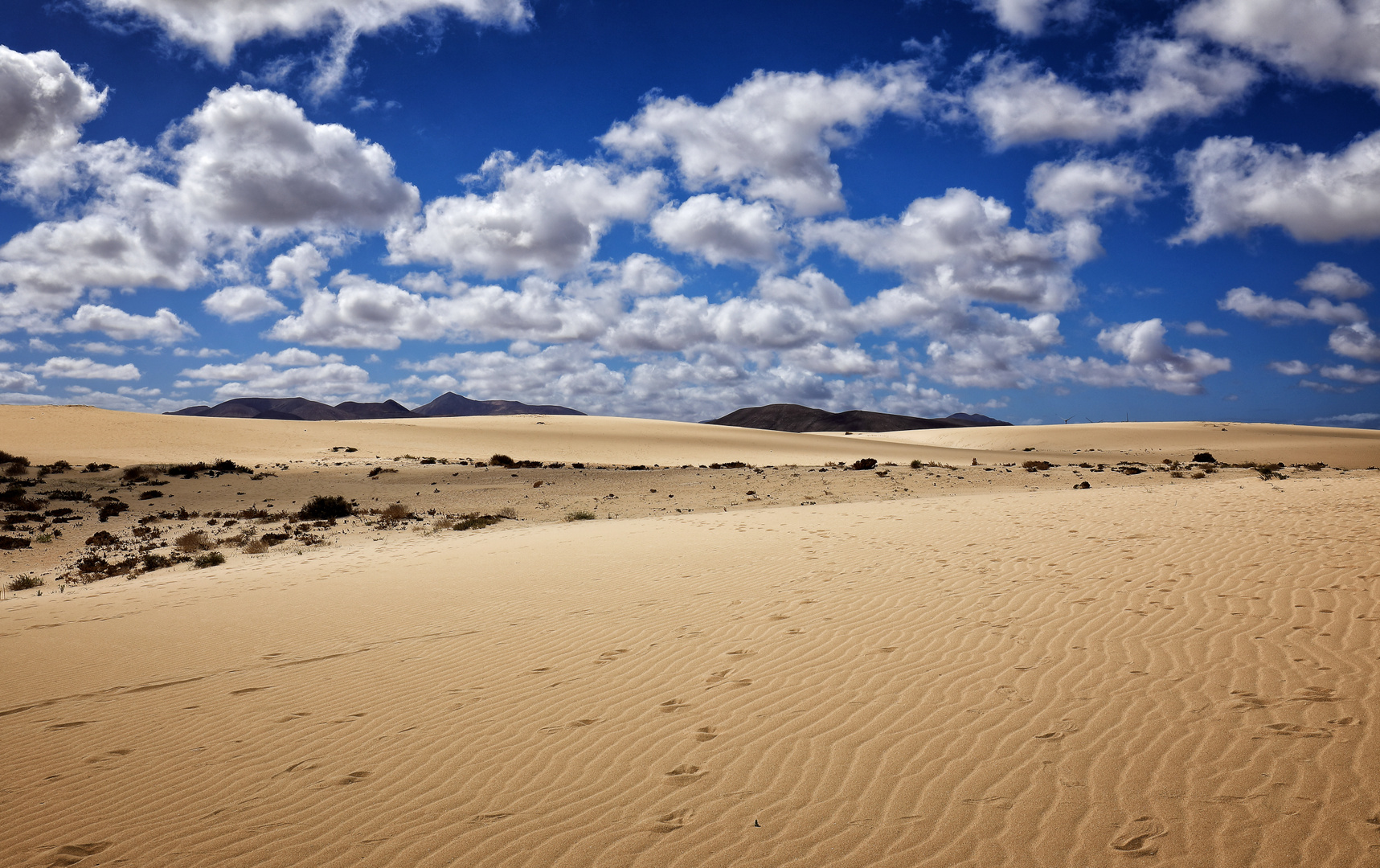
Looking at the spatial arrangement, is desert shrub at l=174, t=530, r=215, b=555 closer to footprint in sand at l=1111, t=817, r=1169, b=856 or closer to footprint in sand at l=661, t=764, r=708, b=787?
footprint in sand at l=661, t=764, r=708, b=787

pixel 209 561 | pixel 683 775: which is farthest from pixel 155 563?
pixel 683 775

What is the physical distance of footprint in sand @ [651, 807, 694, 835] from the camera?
351 cm

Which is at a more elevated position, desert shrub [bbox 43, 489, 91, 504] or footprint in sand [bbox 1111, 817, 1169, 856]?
footprint in sand [bbox 1111, 817, 1169, 856]

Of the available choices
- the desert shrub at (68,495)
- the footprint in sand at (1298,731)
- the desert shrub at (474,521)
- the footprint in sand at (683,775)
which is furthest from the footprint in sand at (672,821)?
the desert shrub at (68,495)

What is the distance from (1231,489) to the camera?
18.6 metres

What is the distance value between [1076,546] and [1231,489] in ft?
38.7

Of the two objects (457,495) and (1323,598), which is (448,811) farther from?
(457,495)

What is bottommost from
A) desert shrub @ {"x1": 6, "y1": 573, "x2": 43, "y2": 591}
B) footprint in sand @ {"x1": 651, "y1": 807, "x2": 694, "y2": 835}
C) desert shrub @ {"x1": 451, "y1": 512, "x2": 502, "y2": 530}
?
desert shrub @ {"x1": 6, "y1": 573, "x2": 43, "y2": 591}

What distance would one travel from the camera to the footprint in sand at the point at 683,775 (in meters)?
3.96

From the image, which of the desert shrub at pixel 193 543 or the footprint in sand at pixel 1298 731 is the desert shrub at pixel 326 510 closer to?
the desert shrub at pixel 193 543

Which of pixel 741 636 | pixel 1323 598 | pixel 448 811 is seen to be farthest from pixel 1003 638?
pixel 448 811

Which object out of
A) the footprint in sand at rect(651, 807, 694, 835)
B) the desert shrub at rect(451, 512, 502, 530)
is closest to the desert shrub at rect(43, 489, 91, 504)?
the desert shrub at rect(451, 512, 502, 530)

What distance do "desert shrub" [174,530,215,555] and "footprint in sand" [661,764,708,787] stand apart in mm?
14258

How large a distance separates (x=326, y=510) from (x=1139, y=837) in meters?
19.9
